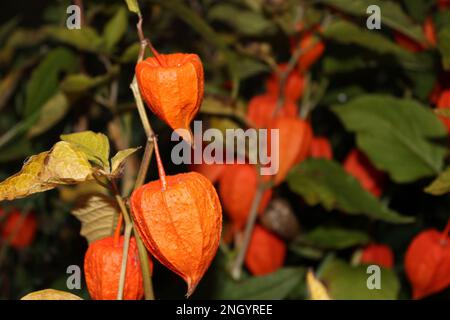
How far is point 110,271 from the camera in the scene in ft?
1.26

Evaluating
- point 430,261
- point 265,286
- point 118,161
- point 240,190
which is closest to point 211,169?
point 240,190

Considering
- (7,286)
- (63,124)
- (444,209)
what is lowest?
(7,286)

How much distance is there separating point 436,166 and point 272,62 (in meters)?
0.21

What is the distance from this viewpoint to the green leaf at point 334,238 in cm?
71

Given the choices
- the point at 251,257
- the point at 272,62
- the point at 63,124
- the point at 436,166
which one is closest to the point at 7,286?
the point at 63,124

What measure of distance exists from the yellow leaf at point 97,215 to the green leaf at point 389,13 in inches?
14.5

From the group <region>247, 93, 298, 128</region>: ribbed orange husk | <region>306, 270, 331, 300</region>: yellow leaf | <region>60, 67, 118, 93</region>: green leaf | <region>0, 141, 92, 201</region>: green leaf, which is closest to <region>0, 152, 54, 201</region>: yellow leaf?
<region>0, 141, 92, 201</region>: green leaf

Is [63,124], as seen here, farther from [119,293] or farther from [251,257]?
[119,293]

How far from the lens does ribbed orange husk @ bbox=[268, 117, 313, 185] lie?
0.67m

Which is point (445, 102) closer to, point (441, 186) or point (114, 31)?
point (441, 186)

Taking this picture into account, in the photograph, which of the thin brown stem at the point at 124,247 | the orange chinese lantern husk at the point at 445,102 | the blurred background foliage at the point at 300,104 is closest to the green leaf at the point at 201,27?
the blurred background foliage at the point at 300,104

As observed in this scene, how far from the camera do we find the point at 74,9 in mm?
725

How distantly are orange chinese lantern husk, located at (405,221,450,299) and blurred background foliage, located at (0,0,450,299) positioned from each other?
2.7 inches

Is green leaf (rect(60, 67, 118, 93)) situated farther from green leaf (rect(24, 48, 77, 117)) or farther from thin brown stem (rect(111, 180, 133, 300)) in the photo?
thin brown stem (rect(111, 180, 133, 300))
